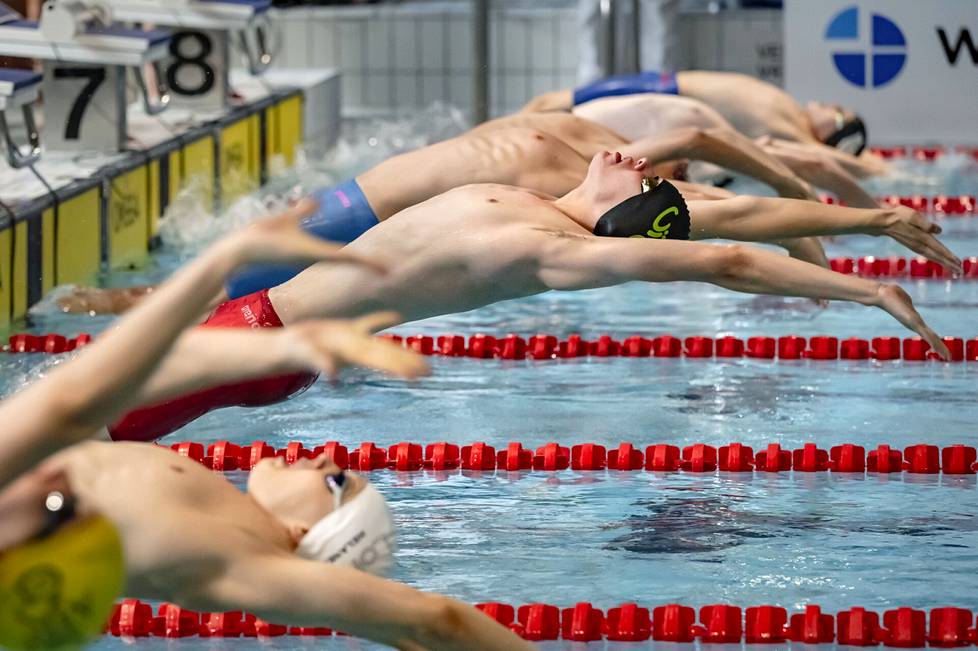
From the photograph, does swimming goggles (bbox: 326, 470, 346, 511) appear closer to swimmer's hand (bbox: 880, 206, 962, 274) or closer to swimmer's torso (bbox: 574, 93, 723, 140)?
swimmer's hand (bbox: 880, 206, 962, 274)

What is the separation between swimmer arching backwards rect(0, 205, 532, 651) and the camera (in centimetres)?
168

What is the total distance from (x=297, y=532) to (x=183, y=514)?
0.67 feet

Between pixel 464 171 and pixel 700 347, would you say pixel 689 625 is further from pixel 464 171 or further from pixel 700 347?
pixel 700 347

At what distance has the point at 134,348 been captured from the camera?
1674 millimetres

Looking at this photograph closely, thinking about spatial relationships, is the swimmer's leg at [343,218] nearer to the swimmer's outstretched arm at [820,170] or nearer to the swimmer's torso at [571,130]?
the swimmer's torso at [571,130]

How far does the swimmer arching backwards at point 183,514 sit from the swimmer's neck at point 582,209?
1348 mm

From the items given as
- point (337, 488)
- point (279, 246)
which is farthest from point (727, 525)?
point (279, 246)

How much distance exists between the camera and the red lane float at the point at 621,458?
12.0 feet

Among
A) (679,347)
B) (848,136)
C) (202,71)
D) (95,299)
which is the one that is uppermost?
(202,71)

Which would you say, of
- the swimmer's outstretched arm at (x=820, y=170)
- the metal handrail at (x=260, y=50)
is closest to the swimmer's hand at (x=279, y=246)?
the swimmer's outstretched arm at (x=820, y=170)

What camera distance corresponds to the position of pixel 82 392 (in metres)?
1.68

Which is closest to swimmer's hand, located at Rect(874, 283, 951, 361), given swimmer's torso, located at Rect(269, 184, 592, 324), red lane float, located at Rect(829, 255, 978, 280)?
swimmer's torso, located at Rect(269, 184, 592, 324)

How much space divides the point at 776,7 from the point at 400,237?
7.43 metres

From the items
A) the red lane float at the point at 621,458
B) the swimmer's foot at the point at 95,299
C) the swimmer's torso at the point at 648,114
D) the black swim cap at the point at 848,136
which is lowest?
the red lane float at the point at 621,458
